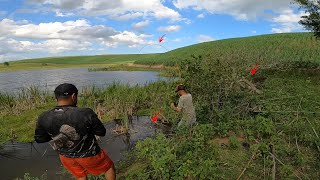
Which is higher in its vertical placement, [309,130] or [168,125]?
[309,130]

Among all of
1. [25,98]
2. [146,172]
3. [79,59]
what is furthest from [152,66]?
[79,59]

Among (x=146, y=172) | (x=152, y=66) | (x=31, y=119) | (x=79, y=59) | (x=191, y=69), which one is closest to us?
(x=146, y=172)

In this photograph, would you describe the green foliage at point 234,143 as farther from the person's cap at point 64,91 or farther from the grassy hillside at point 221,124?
the person's cap at point 64,91

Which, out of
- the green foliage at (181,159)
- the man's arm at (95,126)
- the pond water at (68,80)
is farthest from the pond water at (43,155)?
the pond water at (68,80)

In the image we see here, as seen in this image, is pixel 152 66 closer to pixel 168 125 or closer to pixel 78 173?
pixel 168 125

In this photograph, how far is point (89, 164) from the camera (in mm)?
4816

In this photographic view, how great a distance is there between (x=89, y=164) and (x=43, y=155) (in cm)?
733

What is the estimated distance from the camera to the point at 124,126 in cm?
1374

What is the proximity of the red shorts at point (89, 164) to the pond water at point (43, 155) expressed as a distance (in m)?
4.36

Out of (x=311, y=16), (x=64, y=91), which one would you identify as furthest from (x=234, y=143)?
(x=311, y=16)

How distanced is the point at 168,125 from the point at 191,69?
3.25 meters

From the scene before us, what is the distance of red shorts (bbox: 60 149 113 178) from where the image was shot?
15.7ft

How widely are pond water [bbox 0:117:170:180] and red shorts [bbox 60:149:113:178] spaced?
14.3 feet

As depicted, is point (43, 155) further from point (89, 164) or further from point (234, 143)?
point (89, 164)
